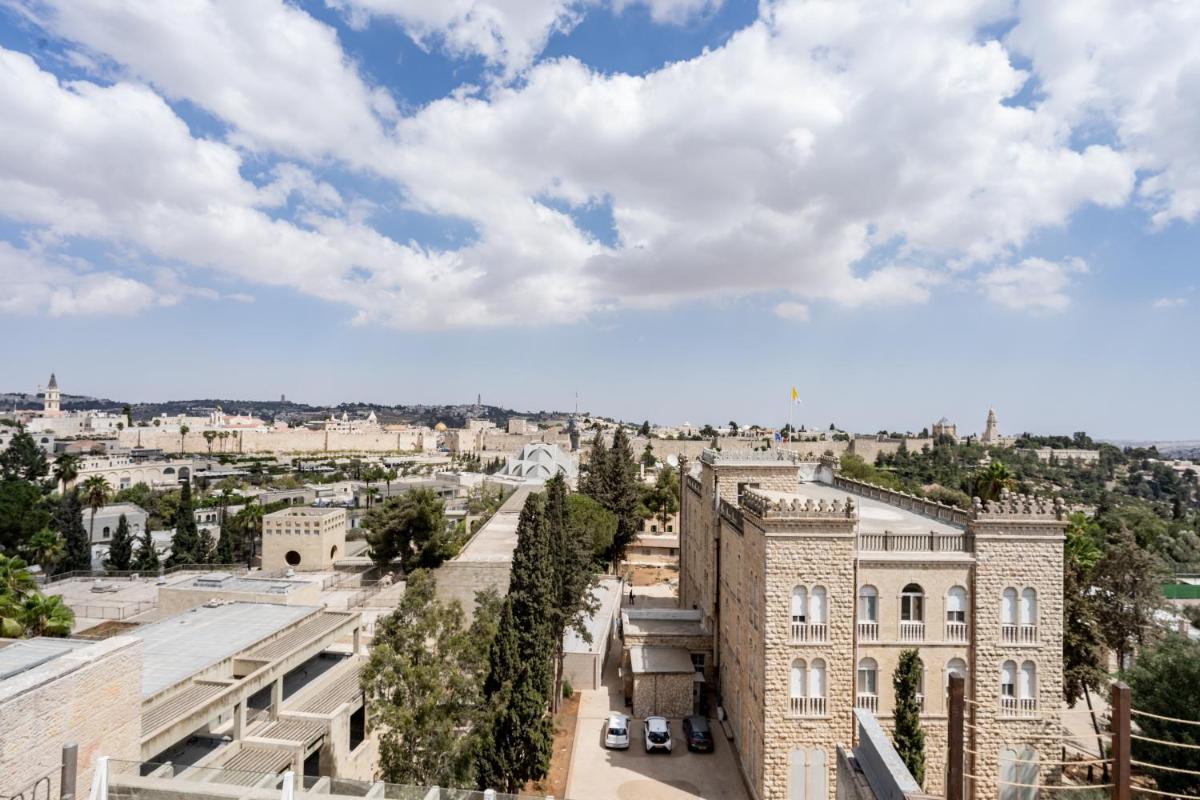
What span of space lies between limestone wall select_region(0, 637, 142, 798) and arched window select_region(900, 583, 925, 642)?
52.7 ft

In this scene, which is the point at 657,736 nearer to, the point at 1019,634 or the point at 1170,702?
the point at 1019,634

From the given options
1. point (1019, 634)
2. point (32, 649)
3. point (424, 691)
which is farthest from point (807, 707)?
point (32, 649)

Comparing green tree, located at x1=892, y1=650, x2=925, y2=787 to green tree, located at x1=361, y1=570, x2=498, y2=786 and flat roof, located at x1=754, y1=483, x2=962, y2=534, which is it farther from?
green tree, located at x1=361, y1=570, x2=498, y2=786

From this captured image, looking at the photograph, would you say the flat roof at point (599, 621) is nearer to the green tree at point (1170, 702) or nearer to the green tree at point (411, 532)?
the green tree at point (411, 532)

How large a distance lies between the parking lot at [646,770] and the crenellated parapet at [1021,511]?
9.55 meters

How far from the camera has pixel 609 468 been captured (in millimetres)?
44562

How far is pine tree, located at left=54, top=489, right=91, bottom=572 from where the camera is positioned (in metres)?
42.2

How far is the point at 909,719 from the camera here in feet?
47.2

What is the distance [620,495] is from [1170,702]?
31.2 metres

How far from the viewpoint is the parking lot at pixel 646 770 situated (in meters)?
17.1

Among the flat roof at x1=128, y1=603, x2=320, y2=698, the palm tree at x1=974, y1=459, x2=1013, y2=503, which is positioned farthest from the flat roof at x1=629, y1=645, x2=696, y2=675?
the palm tree at x1=974, y1=459, x2=1013, y2=503

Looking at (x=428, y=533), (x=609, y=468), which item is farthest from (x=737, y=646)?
(x=609, y=468)

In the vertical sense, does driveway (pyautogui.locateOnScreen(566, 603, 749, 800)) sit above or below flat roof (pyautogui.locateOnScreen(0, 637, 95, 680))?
below

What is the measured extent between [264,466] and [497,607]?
11425 centimetres
